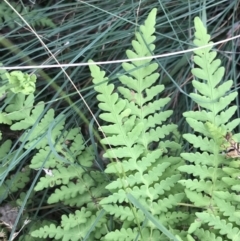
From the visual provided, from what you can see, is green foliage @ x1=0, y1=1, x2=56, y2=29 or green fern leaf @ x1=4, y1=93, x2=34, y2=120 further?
green foliage @ x1=0, y1=1, x2=56, y2=29

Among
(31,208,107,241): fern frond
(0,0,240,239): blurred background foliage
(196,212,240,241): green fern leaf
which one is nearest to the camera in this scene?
(196,212,240,241): green fern leaf

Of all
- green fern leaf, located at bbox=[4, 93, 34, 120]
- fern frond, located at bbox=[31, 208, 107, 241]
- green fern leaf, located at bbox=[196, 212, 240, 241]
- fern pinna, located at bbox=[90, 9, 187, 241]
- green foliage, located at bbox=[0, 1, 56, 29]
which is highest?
green foliage, located at bbox=[0, 1, 56, 29]

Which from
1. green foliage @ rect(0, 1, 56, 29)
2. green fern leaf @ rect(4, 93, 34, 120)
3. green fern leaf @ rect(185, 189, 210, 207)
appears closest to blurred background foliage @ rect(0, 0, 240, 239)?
green foliage @ rect(0, 1, 56, 29)

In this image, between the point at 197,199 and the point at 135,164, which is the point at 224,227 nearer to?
the point at 197,199

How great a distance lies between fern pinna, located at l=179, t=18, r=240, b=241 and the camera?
3.16ft

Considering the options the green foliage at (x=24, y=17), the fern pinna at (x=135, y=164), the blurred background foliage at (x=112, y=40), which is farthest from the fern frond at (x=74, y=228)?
the green foliage at (x=24, y=17)

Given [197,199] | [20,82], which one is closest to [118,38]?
[20,82]

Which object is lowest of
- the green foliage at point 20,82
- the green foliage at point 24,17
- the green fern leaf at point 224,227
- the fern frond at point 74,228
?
the green fern leaf at point 224,227

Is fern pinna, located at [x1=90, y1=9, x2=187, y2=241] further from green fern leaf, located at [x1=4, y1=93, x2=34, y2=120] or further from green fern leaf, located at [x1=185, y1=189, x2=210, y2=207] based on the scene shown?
green fern leaf, located at [x1=4, y1=93, x2=34, y2=120]

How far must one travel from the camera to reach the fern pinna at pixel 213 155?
963 millimetres

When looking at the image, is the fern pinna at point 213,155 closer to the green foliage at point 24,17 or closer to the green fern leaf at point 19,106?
the green fern leaf at point 19,106

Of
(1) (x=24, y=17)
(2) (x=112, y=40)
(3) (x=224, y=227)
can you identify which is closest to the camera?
(3) (x=224, y=227)

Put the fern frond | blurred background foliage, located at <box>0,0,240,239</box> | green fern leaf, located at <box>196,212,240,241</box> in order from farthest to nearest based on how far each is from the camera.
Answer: blurred background foliage, located at <box>0,0,240,239</box>, the fern frond, green fern leaf, located at <box>196,212,240,241</box>

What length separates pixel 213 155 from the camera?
1.00m
